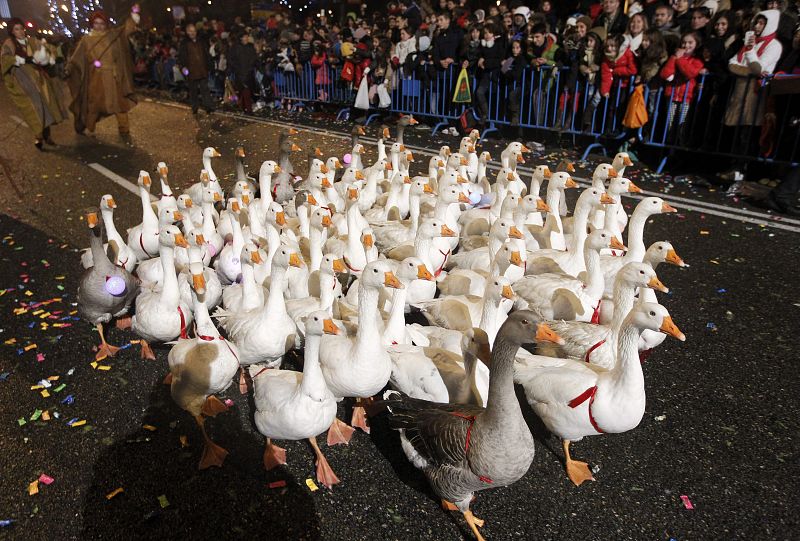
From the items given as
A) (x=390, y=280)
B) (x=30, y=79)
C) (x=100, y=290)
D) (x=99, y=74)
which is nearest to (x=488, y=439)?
(x=390, y=280)

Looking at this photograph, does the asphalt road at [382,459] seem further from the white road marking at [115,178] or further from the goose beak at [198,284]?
the white road marking at [115,178]

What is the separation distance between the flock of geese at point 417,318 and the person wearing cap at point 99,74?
734 cm

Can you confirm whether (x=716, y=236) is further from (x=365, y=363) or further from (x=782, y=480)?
(x=365, y=363)

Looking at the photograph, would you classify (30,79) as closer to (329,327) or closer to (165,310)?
(165,310)

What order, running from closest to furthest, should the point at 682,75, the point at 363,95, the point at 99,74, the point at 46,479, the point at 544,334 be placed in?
the point at 544,334
the point at 46,479
the point at 682,75
the point at 99,74
the point at 363,95

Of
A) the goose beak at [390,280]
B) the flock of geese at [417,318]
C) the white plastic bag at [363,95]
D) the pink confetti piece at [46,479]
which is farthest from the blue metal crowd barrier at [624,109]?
the pink confetti piece at [46,479]

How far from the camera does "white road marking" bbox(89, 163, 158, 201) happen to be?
8.35m

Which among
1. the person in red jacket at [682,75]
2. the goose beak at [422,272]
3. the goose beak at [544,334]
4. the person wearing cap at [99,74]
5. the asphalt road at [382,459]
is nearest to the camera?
the goose beak at [544,334]

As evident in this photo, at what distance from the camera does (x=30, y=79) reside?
1052 cm

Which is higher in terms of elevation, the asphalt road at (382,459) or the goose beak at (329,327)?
the goose beak at (329,327)

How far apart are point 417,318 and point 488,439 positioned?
239 centimetres

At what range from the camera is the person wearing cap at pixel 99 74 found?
37.8 ft

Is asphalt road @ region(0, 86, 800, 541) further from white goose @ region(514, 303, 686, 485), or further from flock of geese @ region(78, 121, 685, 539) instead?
white goose @ region(514, 303, 686, 485)

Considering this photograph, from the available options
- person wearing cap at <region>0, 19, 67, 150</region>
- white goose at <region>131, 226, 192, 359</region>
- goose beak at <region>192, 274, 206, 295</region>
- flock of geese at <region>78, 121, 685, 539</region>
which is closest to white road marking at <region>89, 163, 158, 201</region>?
person wearing cap at <region>0, 19, 67, 150</region>
